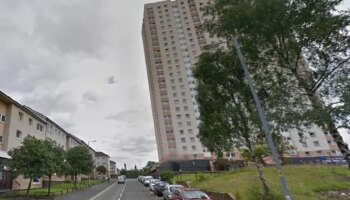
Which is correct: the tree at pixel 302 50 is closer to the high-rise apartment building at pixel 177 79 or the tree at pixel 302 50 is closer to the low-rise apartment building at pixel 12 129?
the low-rise apartment building at pixel 12 129

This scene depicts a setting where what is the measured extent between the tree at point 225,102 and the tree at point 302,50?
1.94 meters

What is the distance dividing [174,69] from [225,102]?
71532mm

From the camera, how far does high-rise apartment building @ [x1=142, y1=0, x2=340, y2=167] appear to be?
71.2 metres

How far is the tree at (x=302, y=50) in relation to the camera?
12.0 metres

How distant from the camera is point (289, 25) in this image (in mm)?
13555

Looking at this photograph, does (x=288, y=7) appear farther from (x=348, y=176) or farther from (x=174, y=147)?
(x=174, y=147)

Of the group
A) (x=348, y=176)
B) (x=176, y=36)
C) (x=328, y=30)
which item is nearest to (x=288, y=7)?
(x=328, y=30)

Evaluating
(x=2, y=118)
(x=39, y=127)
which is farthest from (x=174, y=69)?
(x=2, y=118)

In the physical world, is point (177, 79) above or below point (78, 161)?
above

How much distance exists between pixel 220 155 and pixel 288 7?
11.7 metres

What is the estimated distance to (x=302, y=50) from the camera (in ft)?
45.5

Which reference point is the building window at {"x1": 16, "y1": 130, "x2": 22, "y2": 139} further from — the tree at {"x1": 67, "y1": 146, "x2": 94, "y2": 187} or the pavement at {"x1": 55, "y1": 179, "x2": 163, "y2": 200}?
the pavement at {"x1": 55, "y1": 179, "x2": 163, "y2": 200}

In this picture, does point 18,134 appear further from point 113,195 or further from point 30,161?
point 113,195

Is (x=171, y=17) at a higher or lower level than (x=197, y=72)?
higher
